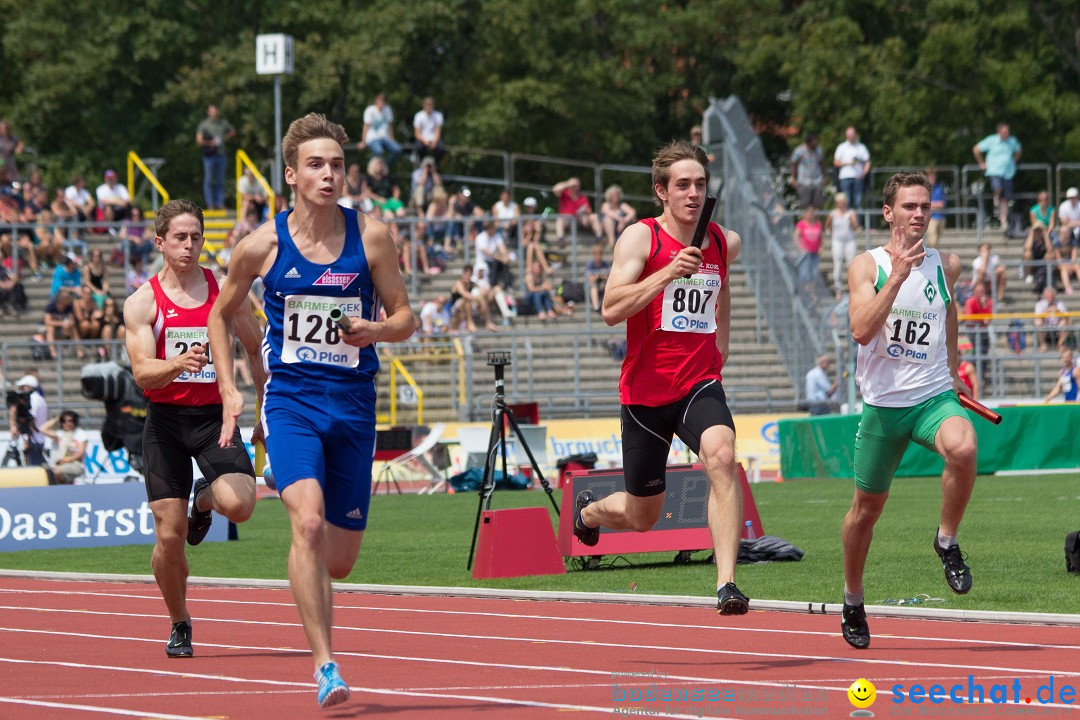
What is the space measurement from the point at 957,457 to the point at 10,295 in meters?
24.4

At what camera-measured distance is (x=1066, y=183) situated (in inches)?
1628

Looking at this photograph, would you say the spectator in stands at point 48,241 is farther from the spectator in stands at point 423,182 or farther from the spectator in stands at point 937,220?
the spectator in stands at point 937,220

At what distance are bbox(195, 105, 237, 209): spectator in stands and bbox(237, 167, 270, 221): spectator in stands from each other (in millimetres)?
677

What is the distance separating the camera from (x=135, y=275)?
3066 cm

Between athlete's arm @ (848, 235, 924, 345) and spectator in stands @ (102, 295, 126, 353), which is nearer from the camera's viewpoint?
athlete's arm @ (848, 235, 924, 345)

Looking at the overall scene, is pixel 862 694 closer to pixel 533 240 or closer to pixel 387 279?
pixel 387 279

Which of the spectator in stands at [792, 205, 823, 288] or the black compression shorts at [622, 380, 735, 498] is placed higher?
the spectator in stands at [792, 205, 823, 288]

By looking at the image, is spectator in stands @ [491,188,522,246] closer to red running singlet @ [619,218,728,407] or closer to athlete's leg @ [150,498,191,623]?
red running singlet @ [619,218,728,407]

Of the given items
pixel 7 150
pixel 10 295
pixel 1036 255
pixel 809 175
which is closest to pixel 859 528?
pixel 10 295

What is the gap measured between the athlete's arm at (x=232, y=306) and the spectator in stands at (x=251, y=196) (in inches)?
955

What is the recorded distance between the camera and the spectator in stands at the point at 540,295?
31547mm

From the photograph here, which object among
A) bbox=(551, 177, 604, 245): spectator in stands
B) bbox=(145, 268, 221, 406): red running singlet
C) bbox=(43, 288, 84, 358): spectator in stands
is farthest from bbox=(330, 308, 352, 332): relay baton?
bbox=(551, 177, 604, 245): spectator in stands

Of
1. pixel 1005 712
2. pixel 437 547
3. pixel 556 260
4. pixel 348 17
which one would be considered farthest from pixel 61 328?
pixel 1005 712

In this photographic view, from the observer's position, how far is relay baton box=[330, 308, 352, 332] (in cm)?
766
